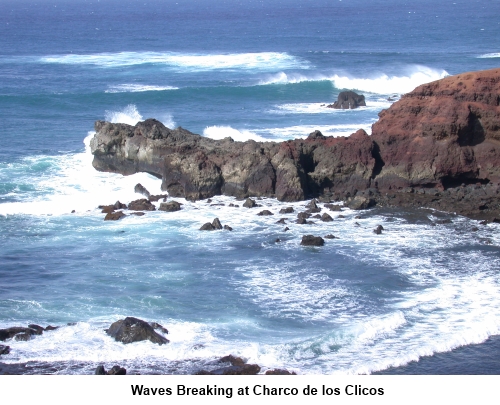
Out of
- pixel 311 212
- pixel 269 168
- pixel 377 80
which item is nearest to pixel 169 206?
pixel 269 168

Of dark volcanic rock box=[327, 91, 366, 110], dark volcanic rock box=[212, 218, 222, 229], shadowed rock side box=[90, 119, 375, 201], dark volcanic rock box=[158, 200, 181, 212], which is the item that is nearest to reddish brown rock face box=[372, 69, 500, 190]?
shadowed rock side box=[90, 119, 375, 201]

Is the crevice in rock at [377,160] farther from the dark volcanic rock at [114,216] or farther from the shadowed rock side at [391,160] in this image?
the dark volcanic rock at [114,216]

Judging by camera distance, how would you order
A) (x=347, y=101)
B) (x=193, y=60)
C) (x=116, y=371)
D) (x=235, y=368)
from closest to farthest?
1. (x=116, y=371)
2. (x=235, y=368)
3. (x=347, y=101)
4. (x=193, y=60)

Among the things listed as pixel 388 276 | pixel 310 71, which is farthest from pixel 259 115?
pixel 388 276

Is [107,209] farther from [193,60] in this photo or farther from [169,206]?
[193,60]

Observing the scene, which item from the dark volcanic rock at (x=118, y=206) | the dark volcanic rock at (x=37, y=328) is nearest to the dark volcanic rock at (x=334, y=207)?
the dark volcanic rock at (x=118, y=206)

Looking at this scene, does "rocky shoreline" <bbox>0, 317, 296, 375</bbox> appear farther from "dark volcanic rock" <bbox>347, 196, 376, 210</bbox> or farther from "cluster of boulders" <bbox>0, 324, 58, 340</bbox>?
"dark volcanic rock" <bbox>347, 196, 376, 210</bbox>
